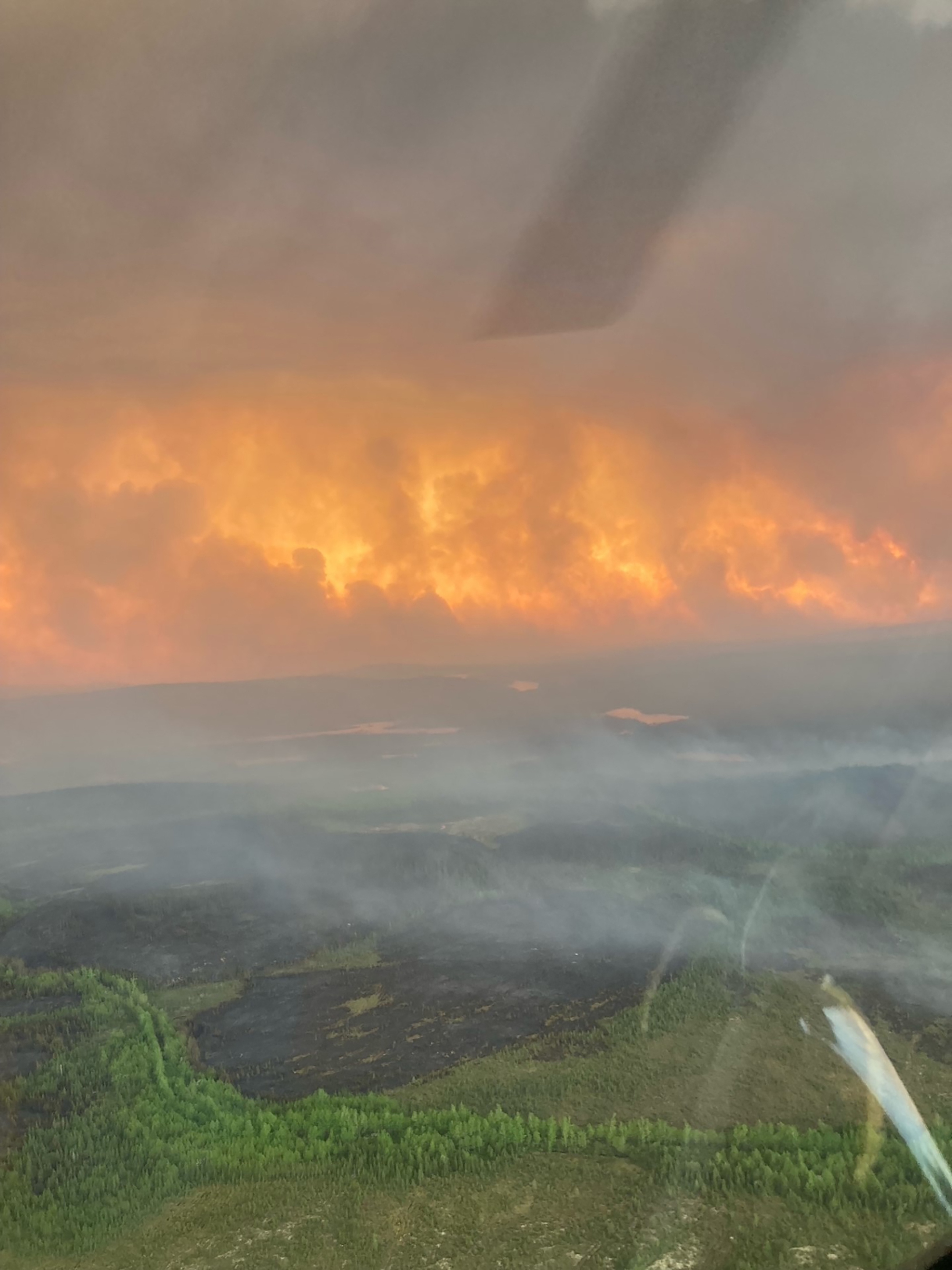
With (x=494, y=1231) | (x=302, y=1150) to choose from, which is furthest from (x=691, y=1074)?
(x=302, y=1150)

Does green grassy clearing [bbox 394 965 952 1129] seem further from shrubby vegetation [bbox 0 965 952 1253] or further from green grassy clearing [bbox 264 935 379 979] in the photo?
green grassy clearing [bbox 264 935 379 979]

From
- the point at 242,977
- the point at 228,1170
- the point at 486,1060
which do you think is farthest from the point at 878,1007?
the point at 242,977

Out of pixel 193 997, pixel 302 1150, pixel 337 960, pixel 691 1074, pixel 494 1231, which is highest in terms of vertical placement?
pixel 193 997

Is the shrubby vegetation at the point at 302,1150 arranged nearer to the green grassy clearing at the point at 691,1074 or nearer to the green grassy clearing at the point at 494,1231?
the green grassy clearing at the point at 494,1231

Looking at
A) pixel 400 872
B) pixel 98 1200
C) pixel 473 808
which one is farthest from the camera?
pixel 473 808

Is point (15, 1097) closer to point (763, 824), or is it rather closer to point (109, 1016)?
point (109, 1016)

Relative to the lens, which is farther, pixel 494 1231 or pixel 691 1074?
pixel 691 1074

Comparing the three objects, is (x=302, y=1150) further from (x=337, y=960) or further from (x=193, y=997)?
(x=337, y=960)

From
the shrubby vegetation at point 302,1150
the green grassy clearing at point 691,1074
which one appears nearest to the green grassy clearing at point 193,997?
the shrubby vegetation at point 302,1150

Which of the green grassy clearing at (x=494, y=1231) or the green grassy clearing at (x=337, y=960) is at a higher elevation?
the green grassy clearing at (x=337, y=960)
